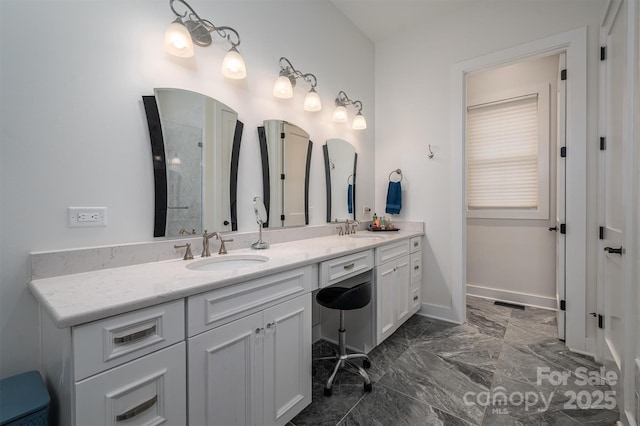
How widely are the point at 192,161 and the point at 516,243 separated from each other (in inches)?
138

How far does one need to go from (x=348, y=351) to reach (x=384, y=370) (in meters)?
0.31

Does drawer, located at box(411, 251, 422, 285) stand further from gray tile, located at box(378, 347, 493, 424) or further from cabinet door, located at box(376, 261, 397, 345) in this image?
gray tile, located at box(378, 347, 493, 424)

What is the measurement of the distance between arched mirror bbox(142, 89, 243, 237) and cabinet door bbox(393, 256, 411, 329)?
1.43m

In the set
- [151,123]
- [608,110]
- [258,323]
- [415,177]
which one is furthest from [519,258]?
[151,123]

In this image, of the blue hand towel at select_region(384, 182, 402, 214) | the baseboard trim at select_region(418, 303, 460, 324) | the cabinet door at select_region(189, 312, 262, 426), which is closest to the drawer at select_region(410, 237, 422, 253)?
the blue hand towel at select_region(384, 182, 402, 214)

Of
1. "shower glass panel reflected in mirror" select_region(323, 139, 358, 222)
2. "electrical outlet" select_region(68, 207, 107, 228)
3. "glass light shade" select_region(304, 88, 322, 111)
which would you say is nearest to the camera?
"electrical outlet" select_region(68, 207, 107, 228)

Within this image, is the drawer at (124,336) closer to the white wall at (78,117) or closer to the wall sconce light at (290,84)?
the white wall at (78,117)

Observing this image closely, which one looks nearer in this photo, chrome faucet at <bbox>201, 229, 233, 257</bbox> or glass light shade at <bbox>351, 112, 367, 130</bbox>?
chrome faucet at <bbox>201, 229, 233, 257</bbox>

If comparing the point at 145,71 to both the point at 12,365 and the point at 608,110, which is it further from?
the point at 608,110

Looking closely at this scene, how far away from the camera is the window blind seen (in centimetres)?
315

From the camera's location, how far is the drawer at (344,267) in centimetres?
159

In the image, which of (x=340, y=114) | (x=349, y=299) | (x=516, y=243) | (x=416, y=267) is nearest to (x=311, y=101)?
(x=340, y=114)

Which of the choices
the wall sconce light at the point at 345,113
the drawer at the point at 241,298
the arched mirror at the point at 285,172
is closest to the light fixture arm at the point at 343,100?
the wall sconce light at the point at 345,113

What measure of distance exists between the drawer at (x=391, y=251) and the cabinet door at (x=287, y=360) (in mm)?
798
